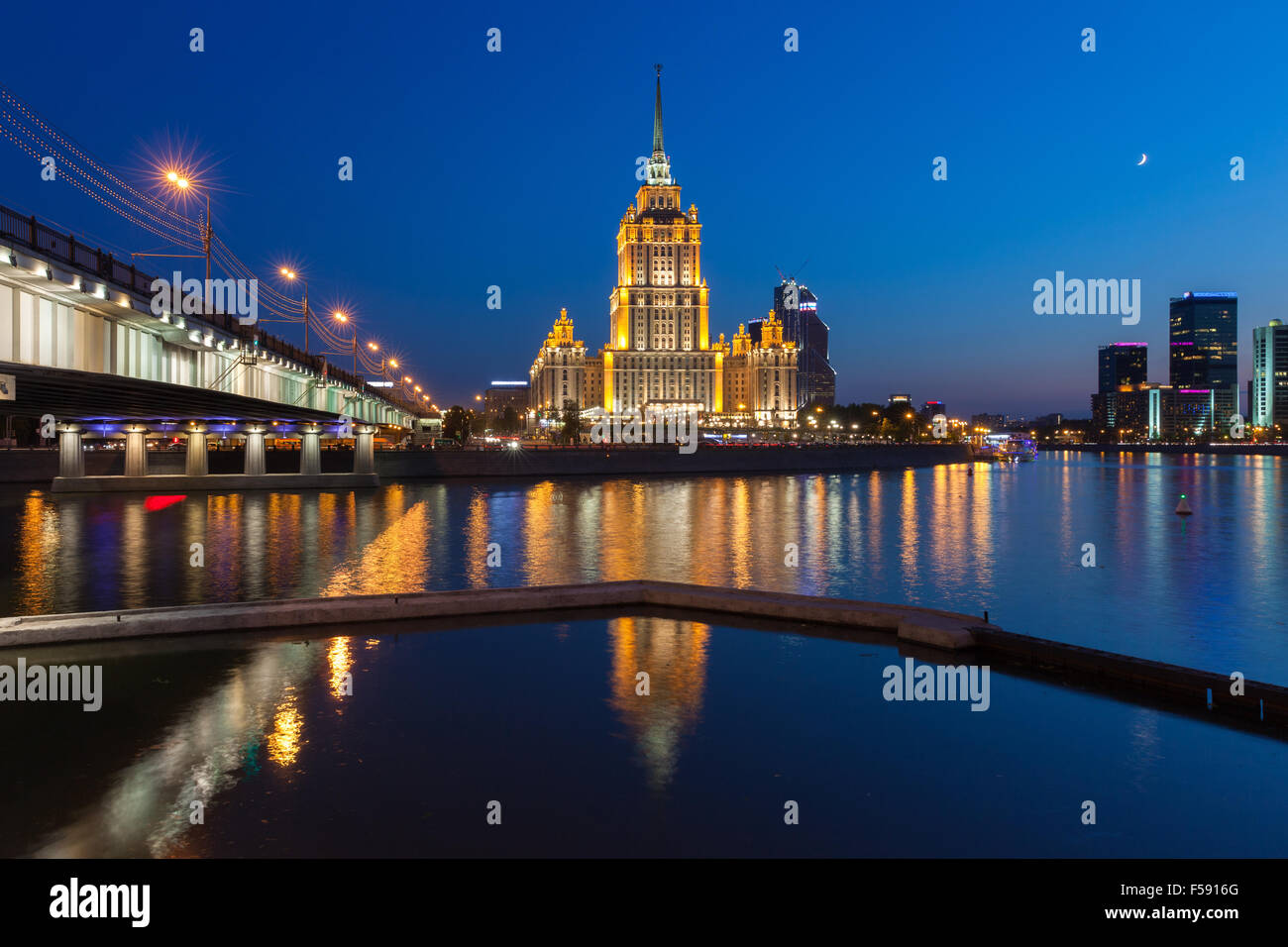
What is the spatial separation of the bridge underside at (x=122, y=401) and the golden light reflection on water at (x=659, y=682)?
16.2 m

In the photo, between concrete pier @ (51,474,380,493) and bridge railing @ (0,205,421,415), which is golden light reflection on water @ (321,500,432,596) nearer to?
bridge railing @ (0,205,421,415)

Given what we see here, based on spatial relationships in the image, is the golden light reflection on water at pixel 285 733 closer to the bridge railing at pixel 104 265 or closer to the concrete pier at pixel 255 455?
the bridge railing at pixel 104 265

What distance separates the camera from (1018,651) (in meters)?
13.3

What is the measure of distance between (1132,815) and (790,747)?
11.1ft

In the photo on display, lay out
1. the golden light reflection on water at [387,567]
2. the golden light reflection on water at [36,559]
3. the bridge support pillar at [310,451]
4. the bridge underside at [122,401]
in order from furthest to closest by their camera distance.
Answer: the bridge support pillar at [310,451]
the bridge underside at [122,401]
the golden light reflection on water at [387,567]
the golden light reflection on water at [36,559]

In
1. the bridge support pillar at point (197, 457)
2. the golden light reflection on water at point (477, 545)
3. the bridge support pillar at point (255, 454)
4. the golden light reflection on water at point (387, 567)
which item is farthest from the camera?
the bridge support pillar at point (255, 454)

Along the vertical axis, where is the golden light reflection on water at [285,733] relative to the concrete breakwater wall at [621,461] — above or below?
below

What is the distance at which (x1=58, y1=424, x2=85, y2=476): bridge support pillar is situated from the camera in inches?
2164

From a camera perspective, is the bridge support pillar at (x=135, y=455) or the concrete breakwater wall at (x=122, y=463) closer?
the bridge support pillar at (x=135, y=455)

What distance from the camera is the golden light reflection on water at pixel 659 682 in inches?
384

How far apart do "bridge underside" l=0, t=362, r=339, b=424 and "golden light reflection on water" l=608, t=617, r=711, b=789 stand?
16182 millimetres

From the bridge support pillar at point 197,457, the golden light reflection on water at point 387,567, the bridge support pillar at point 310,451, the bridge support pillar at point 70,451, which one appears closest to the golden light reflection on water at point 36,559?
the golden light reflection on water at point 387,567

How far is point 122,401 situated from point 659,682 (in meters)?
35.8

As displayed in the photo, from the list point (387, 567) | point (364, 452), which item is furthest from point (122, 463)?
point (387, 567)
